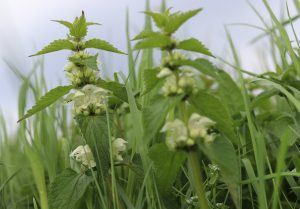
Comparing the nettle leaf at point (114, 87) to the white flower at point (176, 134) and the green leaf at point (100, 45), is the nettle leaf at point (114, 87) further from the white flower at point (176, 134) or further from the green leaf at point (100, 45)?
the white flower at point (176, 134)

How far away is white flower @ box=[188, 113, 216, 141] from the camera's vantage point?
1.10 metres

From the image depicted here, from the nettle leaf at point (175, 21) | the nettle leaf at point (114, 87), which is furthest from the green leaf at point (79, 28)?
the nettle leaf at point (175, 21)

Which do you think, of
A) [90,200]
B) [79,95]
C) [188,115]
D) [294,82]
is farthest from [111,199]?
[294,82]

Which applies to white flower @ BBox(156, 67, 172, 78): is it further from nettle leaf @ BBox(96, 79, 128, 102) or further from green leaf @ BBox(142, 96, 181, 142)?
nettle leaf @ BBox(96, 79, 128, 102)

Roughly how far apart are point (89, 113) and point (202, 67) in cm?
46

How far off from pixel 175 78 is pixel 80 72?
16.5 inches

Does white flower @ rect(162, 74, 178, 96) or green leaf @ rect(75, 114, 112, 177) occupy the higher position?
white flower @ rect(162, 74, 178, 96)

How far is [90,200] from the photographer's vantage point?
1589mm

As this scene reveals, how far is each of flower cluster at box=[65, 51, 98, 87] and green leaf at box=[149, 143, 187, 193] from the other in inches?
14.3

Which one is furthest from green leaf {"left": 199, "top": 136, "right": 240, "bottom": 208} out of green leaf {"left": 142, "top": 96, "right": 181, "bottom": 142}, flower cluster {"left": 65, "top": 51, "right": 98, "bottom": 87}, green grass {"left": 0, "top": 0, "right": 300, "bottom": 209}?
flower cluster {"left": 65, "top": 51, "right": 98, "bottom": 87}

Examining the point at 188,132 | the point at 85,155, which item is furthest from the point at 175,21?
the point at 85,155

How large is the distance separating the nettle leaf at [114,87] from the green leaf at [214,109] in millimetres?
362

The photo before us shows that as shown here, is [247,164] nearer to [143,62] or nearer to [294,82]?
[294,82]

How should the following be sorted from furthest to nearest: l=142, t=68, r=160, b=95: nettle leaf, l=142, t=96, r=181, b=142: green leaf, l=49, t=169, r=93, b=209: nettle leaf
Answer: l=49, t=169, r=93, b=209: nettle leaf, l=142, t=68, r=160, b=95: nettle leaf, l=142, t=96, r=181, b=142: green leaf
